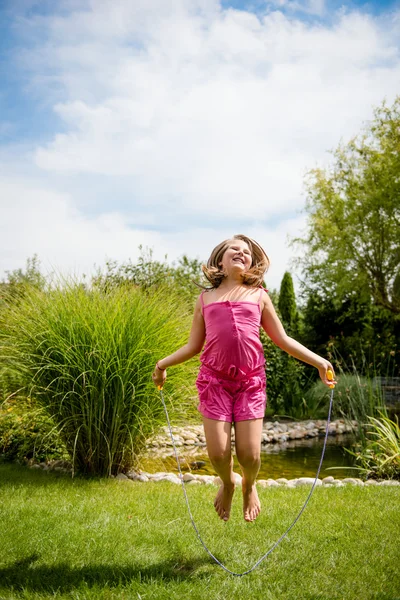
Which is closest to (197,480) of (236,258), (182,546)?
(182,546)

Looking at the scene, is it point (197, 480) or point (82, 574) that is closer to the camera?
point (82, 574)

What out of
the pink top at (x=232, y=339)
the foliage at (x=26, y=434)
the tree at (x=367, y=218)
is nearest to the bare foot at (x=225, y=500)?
the pink top at (x=232, y=339)

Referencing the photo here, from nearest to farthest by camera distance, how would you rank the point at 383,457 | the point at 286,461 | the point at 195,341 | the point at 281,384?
the point at 195,341 < the point at 383,457 < the point at 286,461 < the point at 281,384

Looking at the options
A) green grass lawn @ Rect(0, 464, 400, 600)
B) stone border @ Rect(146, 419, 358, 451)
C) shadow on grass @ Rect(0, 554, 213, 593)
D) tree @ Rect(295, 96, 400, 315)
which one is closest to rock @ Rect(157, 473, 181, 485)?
green grass lawn @ Rect(0, 464, 400, 600)

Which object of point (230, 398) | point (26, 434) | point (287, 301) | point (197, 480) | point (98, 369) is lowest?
point (197, 480)

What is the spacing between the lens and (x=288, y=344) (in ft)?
10.6

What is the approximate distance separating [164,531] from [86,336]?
7.49 feet

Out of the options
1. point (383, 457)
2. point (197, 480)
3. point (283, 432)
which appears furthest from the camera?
point (283, 432)

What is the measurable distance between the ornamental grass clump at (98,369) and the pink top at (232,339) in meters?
2.42

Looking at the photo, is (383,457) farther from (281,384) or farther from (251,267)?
(281,384)

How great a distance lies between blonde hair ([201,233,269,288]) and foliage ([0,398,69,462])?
344cm

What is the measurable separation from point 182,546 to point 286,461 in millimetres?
4399

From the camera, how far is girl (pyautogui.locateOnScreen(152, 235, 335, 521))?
2.96 m

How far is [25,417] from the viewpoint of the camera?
6.53m
